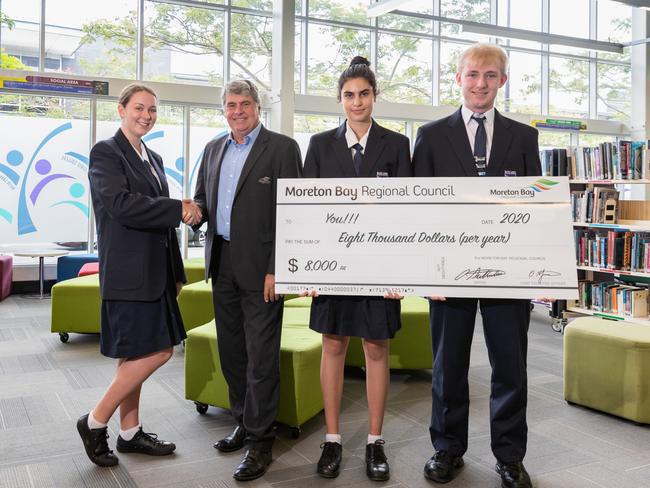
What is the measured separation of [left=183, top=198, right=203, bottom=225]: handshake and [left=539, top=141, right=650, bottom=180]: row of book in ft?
12.0

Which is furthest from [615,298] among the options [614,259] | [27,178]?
[27,178]

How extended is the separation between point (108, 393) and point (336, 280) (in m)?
1.18

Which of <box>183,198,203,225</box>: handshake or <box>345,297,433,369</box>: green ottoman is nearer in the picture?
<box>183,198,203,225</box>: handshake

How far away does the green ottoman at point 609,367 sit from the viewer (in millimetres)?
3371

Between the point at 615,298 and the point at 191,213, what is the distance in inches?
179

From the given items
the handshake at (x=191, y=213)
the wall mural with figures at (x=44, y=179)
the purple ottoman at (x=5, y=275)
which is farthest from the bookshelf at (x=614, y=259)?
the wall mural with figures at (x=44, y=179)

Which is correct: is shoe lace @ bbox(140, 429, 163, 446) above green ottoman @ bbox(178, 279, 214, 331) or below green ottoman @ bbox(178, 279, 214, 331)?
below

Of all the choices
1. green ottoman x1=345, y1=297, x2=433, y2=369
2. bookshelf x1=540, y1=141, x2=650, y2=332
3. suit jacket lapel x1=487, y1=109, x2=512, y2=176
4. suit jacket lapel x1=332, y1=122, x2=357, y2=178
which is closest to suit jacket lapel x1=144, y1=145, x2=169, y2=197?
suit jacket lapel x1=332, y1=122, x2=357, y2=178

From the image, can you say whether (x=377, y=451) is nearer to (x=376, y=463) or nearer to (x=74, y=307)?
(x=376, y=463)

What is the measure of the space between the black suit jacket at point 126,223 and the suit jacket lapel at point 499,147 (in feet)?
4.48

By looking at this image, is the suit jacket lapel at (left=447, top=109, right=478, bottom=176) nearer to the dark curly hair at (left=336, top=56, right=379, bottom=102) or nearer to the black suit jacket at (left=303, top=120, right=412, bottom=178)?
the black suit jacket at (left=303, top=120, right=412, bottom=178)

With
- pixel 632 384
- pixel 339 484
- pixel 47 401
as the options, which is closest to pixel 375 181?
pixel 339 484

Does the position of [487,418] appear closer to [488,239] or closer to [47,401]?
[488,239]

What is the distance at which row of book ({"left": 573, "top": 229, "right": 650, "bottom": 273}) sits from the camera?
5.44 meters
